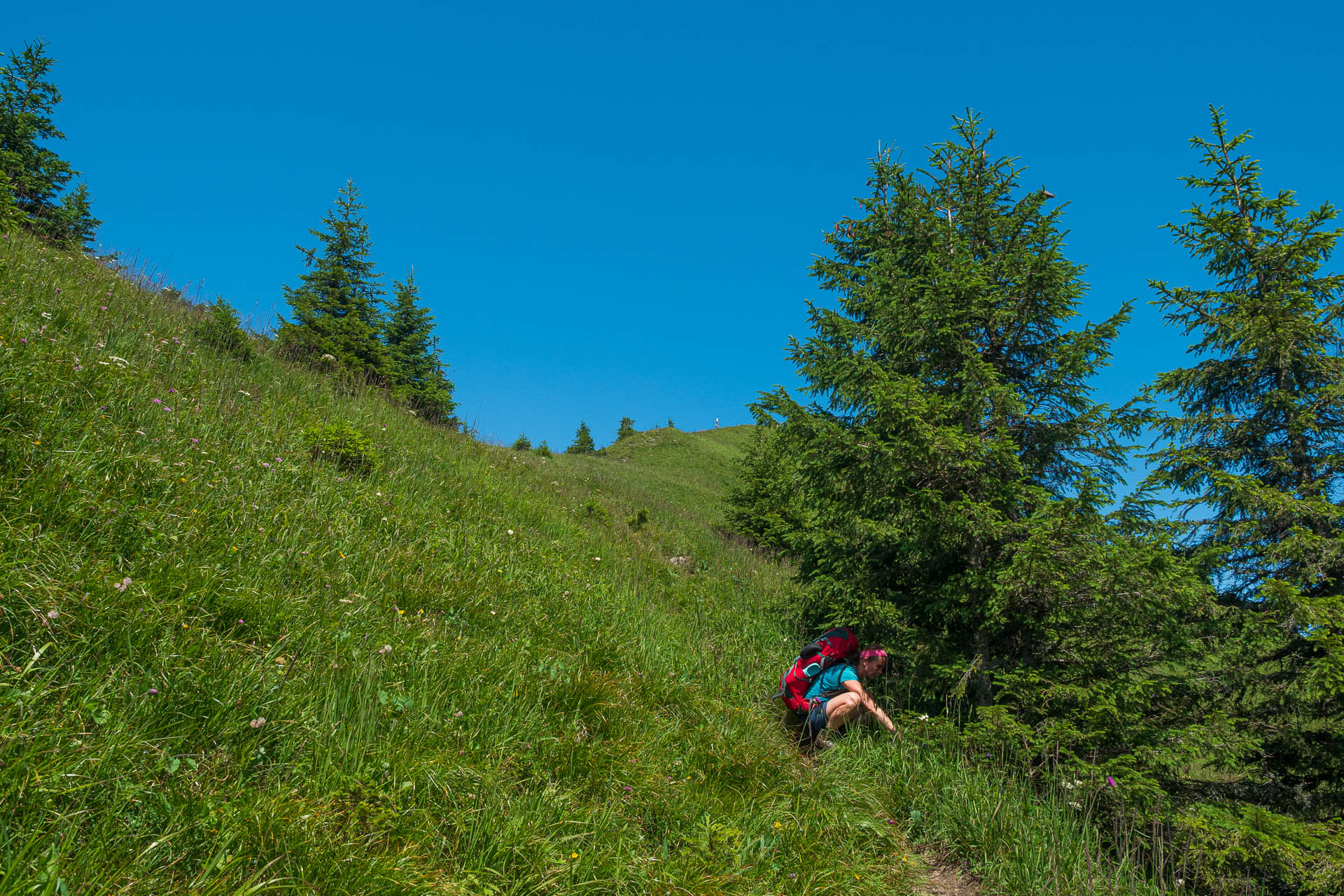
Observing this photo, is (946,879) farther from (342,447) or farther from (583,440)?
(583,440)

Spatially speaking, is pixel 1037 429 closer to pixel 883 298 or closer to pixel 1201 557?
pixel 1201 557

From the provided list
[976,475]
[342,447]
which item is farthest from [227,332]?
[976,475]

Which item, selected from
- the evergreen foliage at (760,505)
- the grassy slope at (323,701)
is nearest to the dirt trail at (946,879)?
the grassy slope at (323,701)

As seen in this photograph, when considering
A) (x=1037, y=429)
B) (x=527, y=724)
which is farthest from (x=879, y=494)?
(x=527, y=724)

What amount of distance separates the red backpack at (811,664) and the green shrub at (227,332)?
7.74 metres

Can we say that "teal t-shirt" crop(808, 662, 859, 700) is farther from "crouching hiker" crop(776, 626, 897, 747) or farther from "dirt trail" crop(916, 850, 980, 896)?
"dirt trail" crop(916, 850, 980, 896)

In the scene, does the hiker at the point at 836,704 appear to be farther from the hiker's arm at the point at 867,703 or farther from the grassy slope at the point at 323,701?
the grassy slope at the point at 323,701

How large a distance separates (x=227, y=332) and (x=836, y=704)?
8706mm

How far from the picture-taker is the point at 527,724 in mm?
3260

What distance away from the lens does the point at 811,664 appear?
5582mm

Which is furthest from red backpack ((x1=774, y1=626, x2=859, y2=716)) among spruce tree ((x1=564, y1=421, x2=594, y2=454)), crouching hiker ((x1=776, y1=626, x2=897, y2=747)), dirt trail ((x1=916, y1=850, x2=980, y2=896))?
spruce tree ((x1=564, y1=421, x2=594, y2=454))

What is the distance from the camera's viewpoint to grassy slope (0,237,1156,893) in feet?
6.52

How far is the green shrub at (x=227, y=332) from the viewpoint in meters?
7.51

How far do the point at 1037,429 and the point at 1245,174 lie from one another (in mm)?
4113
